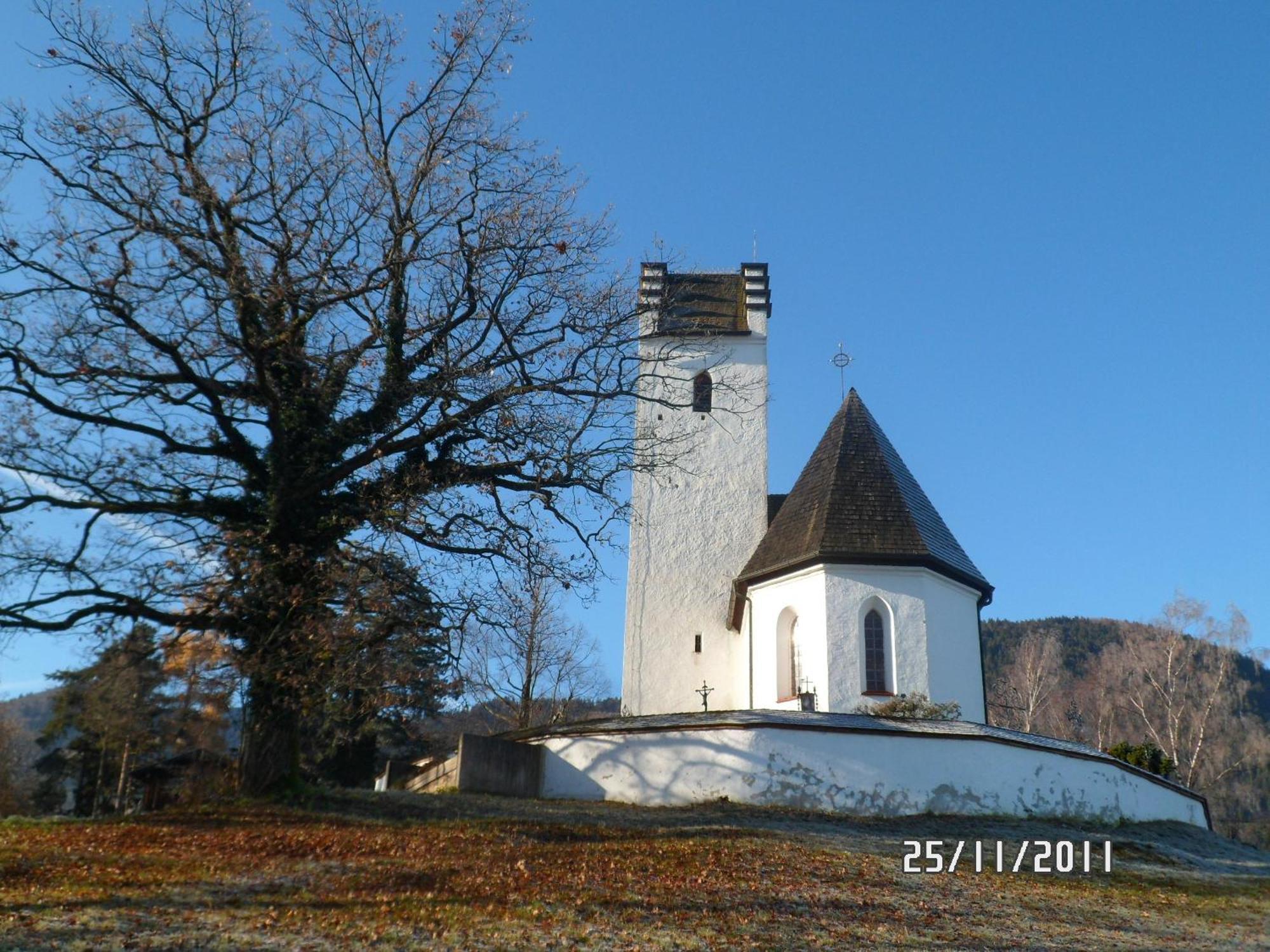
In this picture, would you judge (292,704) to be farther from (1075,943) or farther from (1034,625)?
(1034,625)

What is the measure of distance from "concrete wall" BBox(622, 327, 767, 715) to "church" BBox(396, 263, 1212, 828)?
2.0 inches

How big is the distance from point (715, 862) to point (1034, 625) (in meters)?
71.6

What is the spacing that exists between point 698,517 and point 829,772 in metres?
11.5

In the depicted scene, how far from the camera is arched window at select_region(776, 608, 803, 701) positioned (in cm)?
2358

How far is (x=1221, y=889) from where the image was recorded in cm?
1381

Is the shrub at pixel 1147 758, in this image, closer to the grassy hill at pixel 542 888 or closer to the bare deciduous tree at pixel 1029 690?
the grassy hill at pixel 542 888

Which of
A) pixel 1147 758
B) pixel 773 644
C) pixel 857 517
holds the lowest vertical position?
pixel 1147 758

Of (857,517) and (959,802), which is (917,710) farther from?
(857,517)

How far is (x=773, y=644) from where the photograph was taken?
24.0 metres

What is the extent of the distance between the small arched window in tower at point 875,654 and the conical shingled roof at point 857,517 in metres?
1.22

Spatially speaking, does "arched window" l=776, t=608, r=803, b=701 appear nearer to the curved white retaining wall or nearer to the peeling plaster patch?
the curved white retaining wall

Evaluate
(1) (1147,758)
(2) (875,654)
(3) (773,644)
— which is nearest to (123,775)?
(3) (773,644)

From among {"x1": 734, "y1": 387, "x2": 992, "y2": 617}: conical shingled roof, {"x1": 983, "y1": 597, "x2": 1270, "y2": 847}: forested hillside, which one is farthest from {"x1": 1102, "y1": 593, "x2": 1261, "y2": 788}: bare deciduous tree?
{"x1": 734, "y1": 387, "x2": 992, "y2": 617}: conical shingled roof

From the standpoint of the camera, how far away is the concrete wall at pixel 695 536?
27047 millimetres
